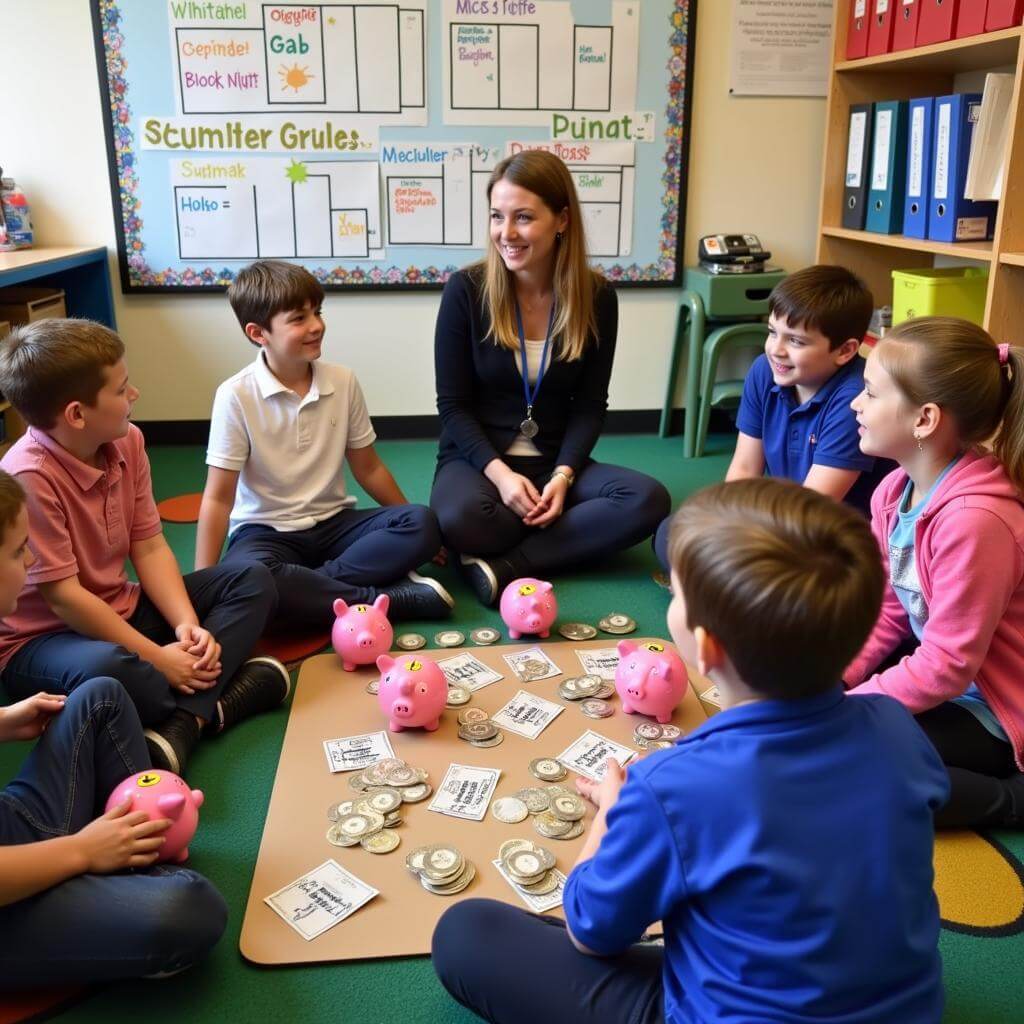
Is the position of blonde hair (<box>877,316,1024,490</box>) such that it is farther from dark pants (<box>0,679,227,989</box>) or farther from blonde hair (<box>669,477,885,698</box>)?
dark pants (<box>0,679,227,989</box>)

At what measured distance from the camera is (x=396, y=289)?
3305 mm

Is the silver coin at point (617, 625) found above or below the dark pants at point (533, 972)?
below

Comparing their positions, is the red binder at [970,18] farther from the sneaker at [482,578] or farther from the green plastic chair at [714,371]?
the sneaker at [482,578]

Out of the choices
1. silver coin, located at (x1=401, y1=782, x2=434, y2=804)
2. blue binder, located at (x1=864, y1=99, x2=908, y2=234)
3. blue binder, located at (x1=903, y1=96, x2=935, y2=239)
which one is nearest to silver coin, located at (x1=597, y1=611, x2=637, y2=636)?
silver coin, located at (x1=401, y1=782, x2=434, y2=804)

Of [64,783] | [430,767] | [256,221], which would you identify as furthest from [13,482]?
[256,221]

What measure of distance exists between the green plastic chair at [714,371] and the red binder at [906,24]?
892mm

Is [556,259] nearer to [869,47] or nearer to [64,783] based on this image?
[869,47]

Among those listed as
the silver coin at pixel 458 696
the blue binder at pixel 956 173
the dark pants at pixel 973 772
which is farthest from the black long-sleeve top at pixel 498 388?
the dark pants at pixel 973 772

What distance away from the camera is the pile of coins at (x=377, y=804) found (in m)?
1.40

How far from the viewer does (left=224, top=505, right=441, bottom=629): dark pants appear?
6.54ft

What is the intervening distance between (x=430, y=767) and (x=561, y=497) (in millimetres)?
893

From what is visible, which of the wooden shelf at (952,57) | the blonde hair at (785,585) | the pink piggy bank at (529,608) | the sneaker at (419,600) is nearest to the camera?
the blonde hair at (785,585)

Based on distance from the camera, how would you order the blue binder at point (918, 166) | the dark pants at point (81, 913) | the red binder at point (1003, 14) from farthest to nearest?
1. the blue binder at point (918, 166)
2. the red binder at point (1003, 14)
3. the dark pants at point (81, 913)

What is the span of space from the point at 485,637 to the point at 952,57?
2042 millimetres
